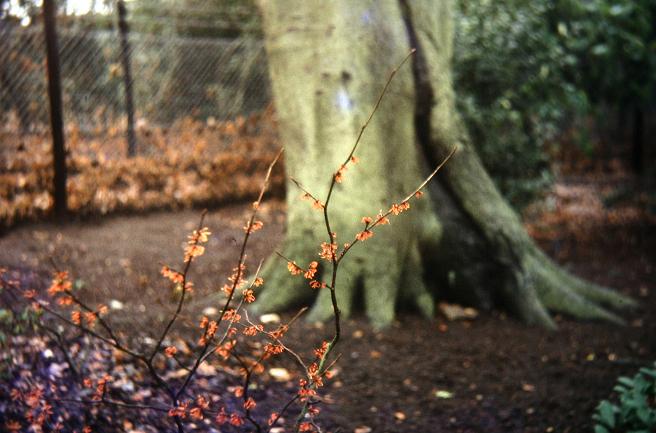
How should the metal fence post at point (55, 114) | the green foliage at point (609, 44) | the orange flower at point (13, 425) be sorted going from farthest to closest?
the green foliage at point (609, 44), the metal fence post at point (55, 114), the orange flower at point (13, 425)

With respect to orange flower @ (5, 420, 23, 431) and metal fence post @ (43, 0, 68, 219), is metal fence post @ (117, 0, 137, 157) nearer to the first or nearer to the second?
metal fence post @ (43, 0, 68, 219)

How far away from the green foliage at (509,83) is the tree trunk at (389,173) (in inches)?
62.8

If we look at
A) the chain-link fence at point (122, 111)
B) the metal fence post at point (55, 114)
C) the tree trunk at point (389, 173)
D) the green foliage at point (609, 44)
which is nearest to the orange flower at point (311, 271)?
the tree trunk at point (389, 173)

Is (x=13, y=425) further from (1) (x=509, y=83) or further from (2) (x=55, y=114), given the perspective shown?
(1) (x=509, y=83)

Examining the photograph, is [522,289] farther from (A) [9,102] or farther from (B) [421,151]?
(A) [9,102]

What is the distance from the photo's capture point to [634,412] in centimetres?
299

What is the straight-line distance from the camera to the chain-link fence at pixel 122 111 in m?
6.92

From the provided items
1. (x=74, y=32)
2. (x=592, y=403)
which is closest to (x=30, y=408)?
(x=592, y=403)

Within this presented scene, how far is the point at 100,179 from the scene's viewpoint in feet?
24.6

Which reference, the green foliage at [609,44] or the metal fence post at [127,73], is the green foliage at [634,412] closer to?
the green foliage at [609,44]

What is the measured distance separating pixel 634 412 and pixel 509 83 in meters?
4.56

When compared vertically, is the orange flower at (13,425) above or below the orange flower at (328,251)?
below

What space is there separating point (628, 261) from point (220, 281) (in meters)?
4.36

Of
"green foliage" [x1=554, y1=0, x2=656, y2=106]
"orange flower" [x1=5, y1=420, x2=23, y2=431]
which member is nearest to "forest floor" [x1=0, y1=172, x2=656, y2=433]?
"orange flower" [x1=5, y1=420, x2=23, y2=431]
